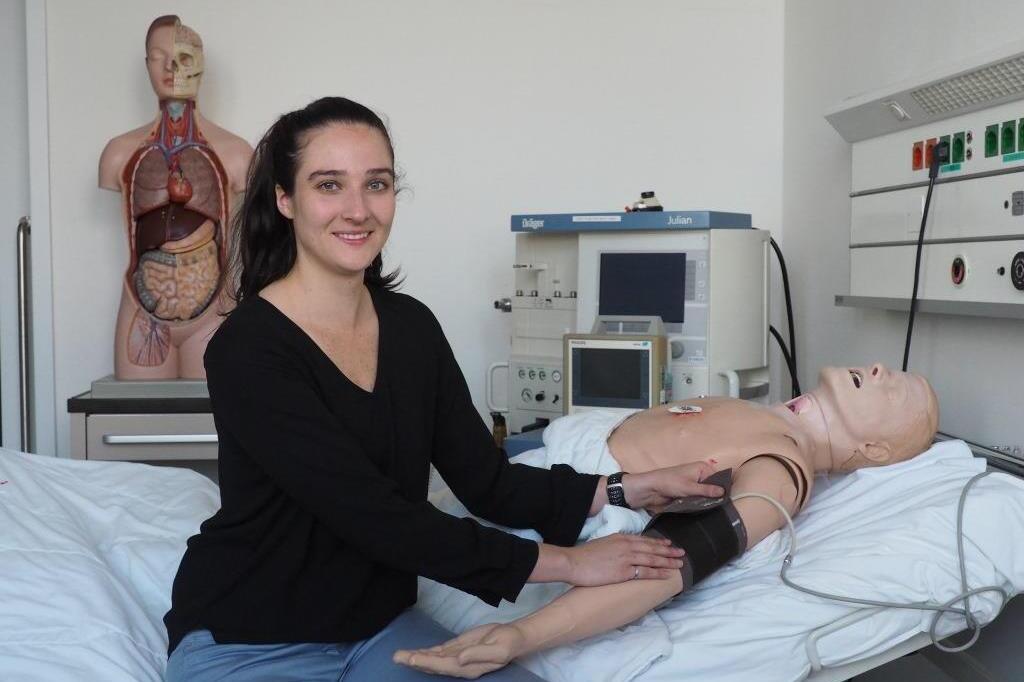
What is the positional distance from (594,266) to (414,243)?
102 centimetres

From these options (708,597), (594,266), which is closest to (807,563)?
(708,597)

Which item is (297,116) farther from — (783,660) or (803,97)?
(803,97)

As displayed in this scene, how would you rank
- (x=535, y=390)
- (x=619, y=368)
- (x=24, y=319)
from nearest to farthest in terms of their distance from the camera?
1. (x=619, y=368)
2. (x=535, y=390)
3. (x=24, y=319)

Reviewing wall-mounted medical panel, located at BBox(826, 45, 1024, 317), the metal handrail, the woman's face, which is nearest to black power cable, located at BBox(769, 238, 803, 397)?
wall-mounted medical panel, located at BBox(826, 45, 1024, 317)

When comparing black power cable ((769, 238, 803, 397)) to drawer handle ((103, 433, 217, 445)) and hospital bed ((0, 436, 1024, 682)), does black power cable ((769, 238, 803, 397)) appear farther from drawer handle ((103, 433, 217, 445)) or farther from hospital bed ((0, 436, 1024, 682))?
drawer handle ((103, 433, 217, 445))

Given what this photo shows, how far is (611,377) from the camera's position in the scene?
2.62m

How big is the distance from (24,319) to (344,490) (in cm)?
254

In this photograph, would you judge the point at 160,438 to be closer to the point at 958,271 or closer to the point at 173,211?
the point at 173,211

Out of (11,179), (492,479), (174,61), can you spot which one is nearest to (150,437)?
(174,61)

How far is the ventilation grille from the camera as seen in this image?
1.97 metres

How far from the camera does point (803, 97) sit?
336 centimetres

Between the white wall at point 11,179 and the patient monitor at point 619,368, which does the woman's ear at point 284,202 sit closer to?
the patient monitor at point 619,368

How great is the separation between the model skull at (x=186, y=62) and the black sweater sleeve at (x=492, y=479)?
67.7 inches

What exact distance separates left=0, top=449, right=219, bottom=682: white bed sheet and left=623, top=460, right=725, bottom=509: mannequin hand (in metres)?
0.79
